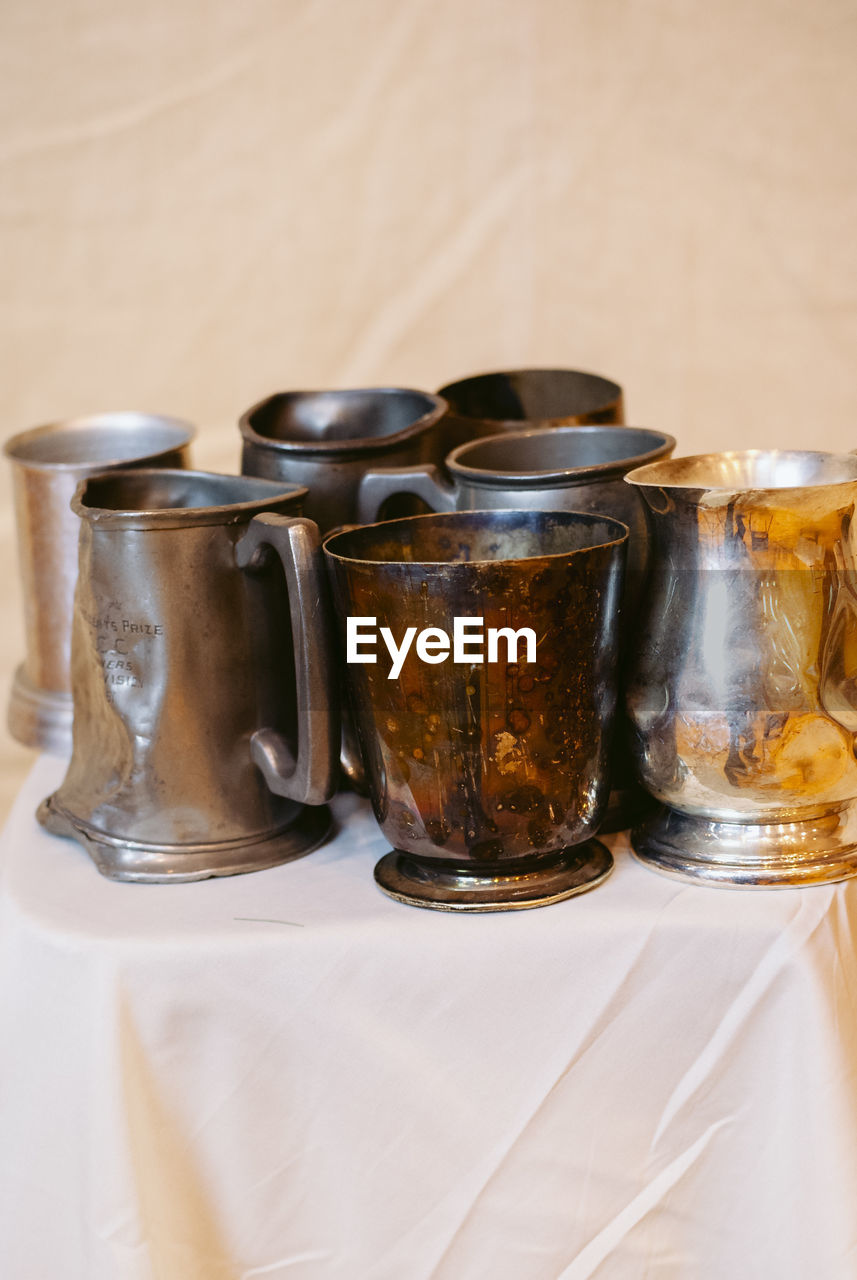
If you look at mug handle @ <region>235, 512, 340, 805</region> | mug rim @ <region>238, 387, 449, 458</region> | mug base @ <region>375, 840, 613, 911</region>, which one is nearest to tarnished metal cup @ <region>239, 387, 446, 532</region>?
mug rim @ <region>238, 387, 449, 458</region>

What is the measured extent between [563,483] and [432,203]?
99 centimetres

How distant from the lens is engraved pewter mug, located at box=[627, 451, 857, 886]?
23.1 inches

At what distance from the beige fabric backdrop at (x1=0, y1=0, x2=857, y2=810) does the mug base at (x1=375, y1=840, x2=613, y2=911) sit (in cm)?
105

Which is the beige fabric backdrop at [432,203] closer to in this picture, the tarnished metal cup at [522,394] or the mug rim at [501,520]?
the tarnished metal cup at [522,394]

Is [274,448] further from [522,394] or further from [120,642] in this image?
[522,394]

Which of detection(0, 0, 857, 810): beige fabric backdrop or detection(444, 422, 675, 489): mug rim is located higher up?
detection(0, 0, 857, 810): beige fabric backdrop

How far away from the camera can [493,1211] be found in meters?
0.60

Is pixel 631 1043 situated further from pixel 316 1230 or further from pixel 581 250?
pixel 581 250

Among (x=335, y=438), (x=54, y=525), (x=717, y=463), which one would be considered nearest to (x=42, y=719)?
(x=54, y=525)

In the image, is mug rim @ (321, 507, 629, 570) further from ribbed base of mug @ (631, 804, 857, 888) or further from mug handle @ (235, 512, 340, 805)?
ribbed base of mug @ (631, 804, 857, 888)

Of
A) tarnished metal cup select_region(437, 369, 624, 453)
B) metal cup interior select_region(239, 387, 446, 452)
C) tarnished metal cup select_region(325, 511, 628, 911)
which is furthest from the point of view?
tarnished metal cup select_region(437, 369, 624, 453)

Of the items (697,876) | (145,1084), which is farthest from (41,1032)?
(697,876)

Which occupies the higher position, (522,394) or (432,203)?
(432,203)

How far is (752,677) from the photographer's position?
0.59 m
